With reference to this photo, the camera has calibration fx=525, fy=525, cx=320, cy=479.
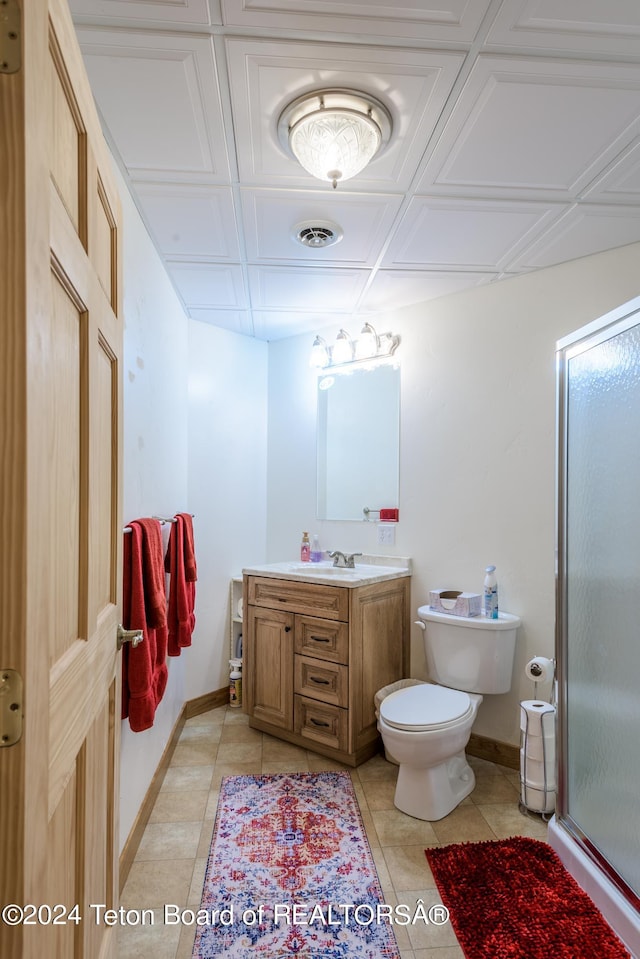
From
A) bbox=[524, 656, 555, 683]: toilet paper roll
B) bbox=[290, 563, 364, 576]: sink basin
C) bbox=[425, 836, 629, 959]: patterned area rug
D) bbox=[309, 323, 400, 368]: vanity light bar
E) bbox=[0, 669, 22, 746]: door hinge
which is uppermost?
bbox=[309, 323, 400, 368]: vanity light bar

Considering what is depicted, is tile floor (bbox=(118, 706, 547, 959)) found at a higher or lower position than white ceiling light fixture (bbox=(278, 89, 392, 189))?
lower

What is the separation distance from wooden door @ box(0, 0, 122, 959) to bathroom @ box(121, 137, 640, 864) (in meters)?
0.75

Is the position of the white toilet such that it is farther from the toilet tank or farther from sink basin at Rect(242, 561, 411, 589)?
sink basin at Rect(242, 561, 411, 589)

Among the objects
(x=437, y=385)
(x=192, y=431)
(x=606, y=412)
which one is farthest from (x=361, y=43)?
(x=192, y=431)

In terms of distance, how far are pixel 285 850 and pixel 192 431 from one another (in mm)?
2041

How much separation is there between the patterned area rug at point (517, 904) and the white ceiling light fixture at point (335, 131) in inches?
86.3

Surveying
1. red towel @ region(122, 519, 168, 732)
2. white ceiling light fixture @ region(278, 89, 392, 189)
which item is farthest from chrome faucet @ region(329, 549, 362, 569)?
white ceiling light fixture @ region(278, 89, 392, 189)

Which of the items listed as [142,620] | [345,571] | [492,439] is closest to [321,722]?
→ [345,571]

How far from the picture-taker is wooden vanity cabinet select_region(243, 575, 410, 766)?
2.38 m

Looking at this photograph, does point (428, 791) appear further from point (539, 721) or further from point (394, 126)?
point (394, 126)

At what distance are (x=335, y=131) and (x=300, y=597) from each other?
189cm

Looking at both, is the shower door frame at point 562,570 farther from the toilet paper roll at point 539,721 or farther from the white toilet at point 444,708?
the white toilet at point 444,708

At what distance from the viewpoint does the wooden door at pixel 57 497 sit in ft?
1.81

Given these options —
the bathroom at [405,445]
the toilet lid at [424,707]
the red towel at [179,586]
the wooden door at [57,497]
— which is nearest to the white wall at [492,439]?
the bathroom at [405,445]
